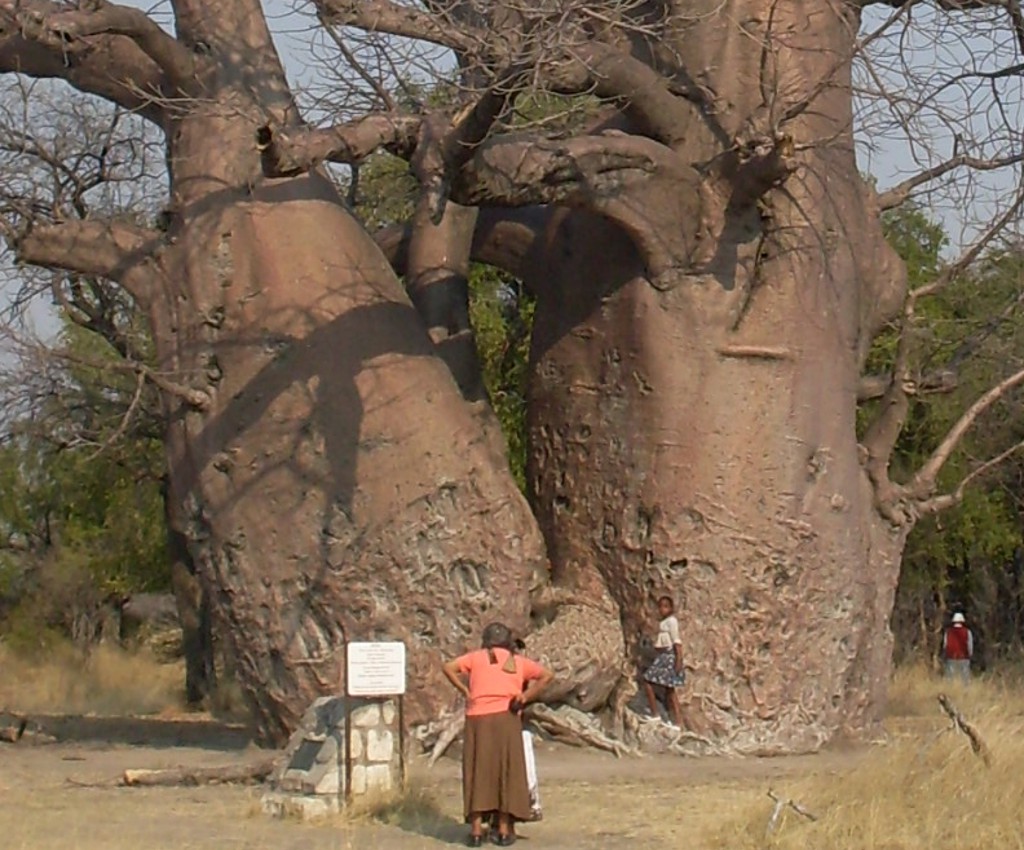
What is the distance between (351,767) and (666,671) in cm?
233

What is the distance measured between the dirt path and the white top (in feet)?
1.76

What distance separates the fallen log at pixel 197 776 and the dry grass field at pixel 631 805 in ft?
0.44

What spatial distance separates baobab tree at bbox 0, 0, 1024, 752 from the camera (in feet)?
29.5

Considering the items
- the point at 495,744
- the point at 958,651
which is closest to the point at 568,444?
the point at 495,744

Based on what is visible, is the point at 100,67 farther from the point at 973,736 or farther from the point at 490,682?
the point at 973,736

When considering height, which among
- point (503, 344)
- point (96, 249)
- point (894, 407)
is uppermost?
point (503, 344)

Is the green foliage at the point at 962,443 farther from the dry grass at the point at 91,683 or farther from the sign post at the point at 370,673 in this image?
the sign post at the point at 370,673

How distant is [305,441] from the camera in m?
9.06

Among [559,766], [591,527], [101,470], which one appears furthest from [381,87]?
[101,470]

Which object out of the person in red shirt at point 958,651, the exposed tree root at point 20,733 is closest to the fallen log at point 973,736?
the exposed tree root at point 20,733

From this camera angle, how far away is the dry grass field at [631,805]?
20.9 feet

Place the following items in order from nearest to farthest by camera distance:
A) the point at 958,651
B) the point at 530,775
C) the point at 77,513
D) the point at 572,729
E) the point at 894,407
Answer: the point at 530,775 → the point at 572,729 → the point at 894,407 → the point at 958,651 → the point at 77,513

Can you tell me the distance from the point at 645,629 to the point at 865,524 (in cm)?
132

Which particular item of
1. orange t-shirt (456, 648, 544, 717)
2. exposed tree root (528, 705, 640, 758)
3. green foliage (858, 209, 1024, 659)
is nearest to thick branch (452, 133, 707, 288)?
exposed tree root (528, 705, 640, 758)
